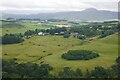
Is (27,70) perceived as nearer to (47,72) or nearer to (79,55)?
(47,72)

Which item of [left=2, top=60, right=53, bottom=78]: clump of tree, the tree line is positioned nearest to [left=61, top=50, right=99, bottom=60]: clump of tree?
the tree line

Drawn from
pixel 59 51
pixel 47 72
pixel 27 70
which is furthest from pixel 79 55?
pixel 27 70

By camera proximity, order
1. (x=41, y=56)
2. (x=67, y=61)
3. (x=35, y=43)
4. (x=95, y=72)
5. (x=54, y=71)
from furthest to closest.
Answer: (x=35, y=43) < (x=41, y=56) < (x=67, y=61) < (x=54, y=71) < (x=95, y=72)

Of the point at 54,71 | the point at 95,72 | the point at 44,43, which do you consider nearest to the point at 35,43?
the point at 44,43

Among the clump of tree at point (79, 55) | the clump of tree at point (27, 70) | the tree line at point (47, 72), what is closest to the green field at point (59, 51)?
the clump of tree at point (79, 55)

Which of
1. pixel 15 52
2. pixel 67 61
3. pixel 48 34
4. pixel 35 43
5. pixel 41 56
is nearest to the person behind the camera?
pixel 67 61

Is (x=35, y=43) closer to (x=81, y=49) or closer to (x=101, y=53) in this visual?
(x=81, y=49)

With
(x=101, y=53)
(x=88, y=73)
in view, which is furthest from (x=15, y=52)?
(x=88, y=73)

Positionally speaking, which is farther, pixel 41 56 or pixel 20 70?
pixel 41 56

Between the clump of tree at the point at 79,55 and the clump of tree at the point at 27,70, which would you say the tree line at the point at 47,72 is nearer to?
the clump of tree at the point at 27,70
